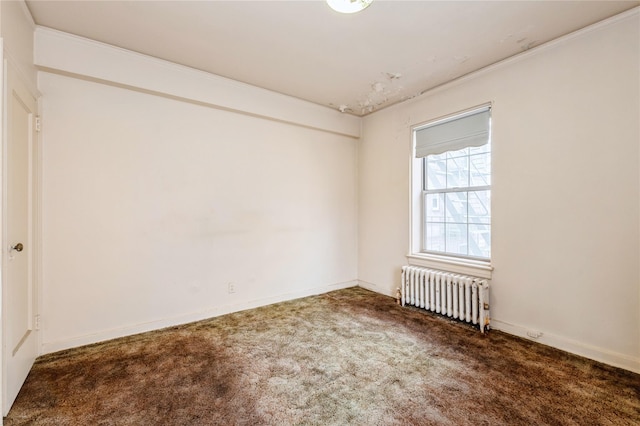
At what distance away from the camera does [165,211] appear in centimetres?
300

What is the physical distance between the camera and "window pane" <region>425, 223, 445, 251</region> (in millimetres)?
3604

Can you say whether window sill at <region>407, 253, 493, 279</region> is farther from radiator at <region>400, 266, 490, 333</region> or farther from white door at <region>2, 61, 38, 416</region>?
white door at <region>2, 61, 38, 416</region>

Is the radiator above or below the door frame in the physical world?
below

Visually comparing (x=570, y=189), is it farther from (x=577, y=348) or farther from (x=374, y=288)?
(x=374, y=288)

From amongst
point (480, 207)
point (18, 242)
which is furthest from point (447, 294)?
point (18, 242)

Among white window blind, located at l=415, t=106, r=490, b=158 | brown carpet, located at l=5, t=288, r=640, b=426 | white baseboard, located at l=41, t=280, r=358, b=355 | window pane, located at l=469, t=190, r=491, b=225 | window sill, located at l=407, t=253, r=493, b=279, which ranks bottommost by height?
brown carpet, located at l=5, t=288, r=640, b=426

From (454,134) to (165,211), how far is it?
3270mm

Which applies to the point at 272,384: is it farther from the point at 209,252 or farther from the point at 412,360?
the point at 209,252

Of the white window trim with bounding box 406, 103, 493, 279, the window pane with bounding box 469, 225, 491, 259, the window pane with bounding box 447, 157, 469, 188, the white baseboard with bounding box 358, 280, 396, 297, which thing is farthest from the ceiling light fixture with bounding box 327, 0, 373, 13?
the white baseboard with bounding box 358, 280, 396, 297

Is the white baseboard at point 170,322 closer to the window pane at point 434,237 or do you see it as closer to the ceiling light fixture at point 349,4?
the window pane at point 434,237

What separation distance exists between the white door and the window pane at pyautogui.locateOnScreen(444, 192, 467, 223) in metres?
3.87

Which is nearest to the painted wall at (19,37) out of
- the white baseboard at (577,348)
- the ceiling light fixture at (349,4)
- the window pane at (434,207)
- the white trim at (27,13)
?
the white trim at (27,13)

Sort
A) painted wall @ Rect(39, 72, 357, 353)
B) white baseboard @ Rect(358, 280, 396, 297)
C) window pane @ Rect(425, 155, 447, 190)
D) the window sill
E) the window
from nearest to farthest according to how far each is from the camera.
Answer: painted wall @ Rect(39, 72, 357, 353) → the window sill → the window → window pane @ Rect(425, 155, 447, 190) → white baseboard @ Rect(358, 280, 396, 297)

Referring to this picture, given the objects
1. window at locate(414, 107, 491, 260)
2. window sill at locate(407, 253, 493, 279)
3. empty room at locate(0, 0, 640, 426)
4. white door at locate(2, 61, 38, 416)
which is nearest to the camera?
white door at locate(2, 61, 38, 416)
